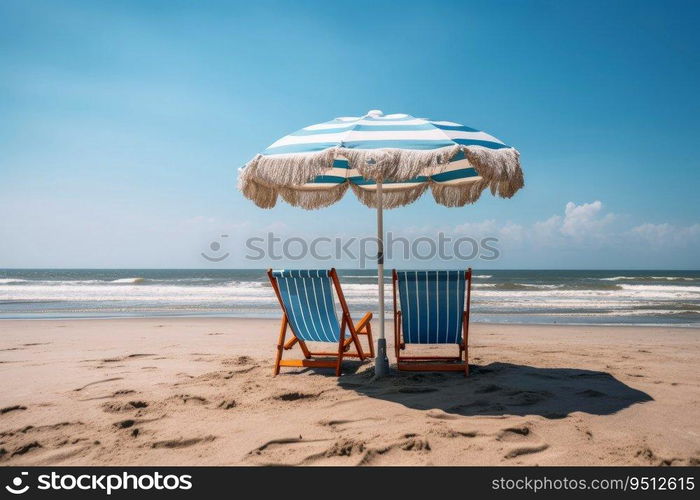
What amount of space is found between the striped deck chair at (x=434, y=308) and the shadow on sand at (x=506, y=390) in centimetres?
16

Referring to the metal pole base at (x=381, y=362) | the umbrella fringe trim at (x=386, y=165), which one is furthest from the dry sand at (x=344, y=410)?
the umbrella fringe trim at (x=386, y=165)

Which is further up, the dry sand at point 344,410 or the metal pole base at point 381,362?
the metal pole base at point 381,362

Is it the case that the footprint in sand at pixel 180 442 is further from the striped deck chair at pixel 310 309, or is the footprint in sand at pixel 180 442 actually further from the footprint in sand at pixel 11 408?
the striped deck chair at pixel 310 309

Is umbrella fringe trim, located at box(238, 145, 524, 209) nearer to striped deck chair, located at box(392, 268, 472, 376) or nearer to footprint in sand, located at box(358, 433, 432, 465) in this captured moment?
striped deck chair, located at box(392, 268, 472, 376)

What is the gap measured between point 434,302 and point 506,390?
40.9 inches

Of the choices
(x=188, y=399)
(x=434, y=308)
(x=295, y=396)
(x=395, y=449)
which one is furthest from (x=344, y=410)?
(x=434, y=308)

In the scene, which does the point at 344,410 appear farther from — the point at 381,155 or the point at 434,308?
the point at 381,155

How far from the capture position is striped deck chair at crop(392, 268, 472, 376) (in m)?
4.61

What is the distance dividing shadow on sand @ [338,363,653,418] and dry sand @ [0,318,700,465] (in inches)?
0.6

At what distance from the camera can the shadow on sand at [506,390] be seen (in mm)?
3582

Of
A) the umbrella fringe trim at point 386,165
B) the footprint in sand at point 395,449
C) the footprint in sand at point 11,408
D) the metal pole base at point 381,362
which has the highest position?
the umbrella fringe trim at point 386,165

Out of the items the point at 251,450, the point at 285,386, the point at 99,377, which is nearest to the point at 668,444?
the point at 251,450

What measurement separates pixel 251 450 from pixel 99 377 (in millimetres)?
2572
